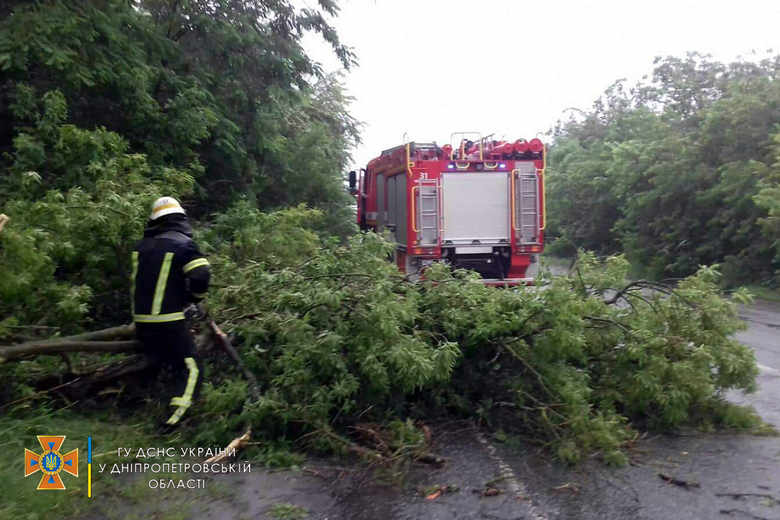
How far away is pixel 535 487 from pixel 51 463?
2.95 m

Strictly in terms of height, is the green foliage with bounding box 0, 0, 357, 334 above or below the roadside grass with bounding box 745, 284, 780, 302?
above

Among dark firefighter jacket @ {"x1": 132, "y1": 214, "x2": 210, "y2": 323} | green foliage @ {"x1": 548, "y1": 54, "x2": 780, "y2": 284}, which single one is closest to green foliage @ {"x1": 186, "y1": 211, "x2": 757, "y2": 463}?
dark firefighter jacket @ {"x1": 132, "y1": 214, "x2": 210, "y2": 323}

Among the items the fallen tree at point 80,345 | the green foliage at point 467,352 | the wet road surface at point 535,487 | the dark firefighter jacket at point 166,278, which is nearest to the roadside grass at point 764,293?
the green foliage at point 467,352

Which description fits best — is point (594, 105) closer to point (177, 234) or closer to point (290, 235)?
point (290, 235)

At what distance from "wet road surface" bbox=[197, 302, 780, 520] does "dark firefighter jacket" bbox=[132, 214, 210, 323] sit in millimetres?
1423

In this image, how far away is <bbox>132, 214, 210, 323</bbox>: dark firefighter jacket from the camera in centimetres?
529

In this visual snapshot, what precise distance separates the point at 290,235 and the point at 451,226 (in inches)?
163

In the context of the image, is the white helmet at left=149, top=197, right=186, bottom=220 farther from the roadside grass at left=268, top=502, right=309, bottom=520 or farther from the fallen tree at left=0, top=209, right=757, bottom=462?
the roadside grass at left=268, top=502, right=309, bottom=520

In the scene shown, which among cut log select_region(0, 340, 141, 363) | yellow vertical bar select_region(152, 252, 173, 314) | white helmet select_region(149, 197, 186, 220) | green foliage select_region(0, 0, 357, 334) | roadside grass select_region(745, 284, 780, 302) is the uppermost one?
green foliage select_region(0, 0, 357, 334)

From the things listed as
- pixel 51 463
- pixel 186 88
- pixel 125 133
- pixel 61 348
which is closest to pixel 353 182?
pixel 186 88

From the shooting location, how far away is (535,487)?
4613mm

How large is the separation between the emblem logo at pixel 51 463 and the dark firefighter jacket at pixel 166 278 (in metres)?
1.12

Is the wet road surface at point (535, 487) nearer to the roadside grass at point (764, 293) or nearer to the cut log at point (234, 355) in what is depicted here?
the cut log at point (234, 355)

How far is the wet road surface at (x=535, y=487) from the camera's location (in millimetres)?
4250
